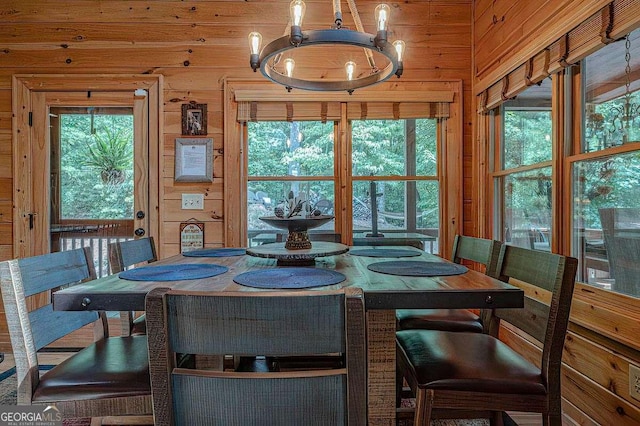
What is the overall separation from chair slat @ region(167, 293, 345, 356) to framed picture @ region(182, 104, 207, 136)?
276 cm

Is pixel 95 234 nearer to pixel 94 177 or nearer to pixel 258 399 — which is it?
pixel 94 177

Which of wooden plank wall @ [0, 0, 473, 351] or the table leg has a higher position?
wooden plank wall @ [0, 0, 473, 351]

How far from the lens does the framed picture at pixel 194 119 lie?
3.25 metres

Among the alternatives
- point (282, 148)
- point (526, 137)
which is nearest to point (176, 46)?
point (282, 148)

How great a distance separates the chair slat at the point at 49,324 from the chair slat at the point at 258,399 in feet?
2.94

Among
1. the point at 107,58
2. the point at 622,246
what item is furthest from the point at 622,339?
the point at 107,58

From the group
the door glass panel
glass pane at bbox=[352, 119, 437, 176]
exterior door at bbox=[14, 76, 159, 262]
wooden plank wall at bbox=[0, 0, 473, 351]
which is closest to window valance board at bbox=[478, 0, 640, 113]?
glass pane at bbox=[352, 119, 437, 176]

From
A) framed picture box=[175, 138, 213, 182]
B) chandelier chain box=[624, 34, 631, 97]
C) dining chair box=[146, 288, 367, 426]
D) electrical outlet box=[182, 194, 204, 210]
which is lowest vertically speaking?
dining chair box=[146, 288, 367, 426]

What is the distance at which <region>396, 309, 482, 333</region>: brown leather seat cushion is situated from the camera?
196 centimetres

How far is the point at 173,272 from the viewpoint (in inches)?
62.4

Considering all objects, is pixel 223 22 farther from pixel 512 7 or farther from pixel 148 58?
pixel 512 7

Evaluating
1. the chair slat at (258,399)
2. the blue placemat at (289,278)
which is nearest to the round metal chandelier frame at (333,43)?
the blue placemat at (289,278)

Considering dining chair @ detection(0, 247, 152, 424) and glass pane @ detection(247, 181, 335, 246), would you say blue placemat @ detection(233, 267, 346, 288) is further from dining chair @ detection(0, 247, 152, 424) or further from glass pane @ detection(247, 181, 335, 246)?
glass pane @ detection(247, 181, 335, 246)

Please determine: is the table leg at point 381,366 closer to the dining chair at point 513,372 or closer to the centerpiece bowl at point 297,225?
the dining chair at point 513,372
